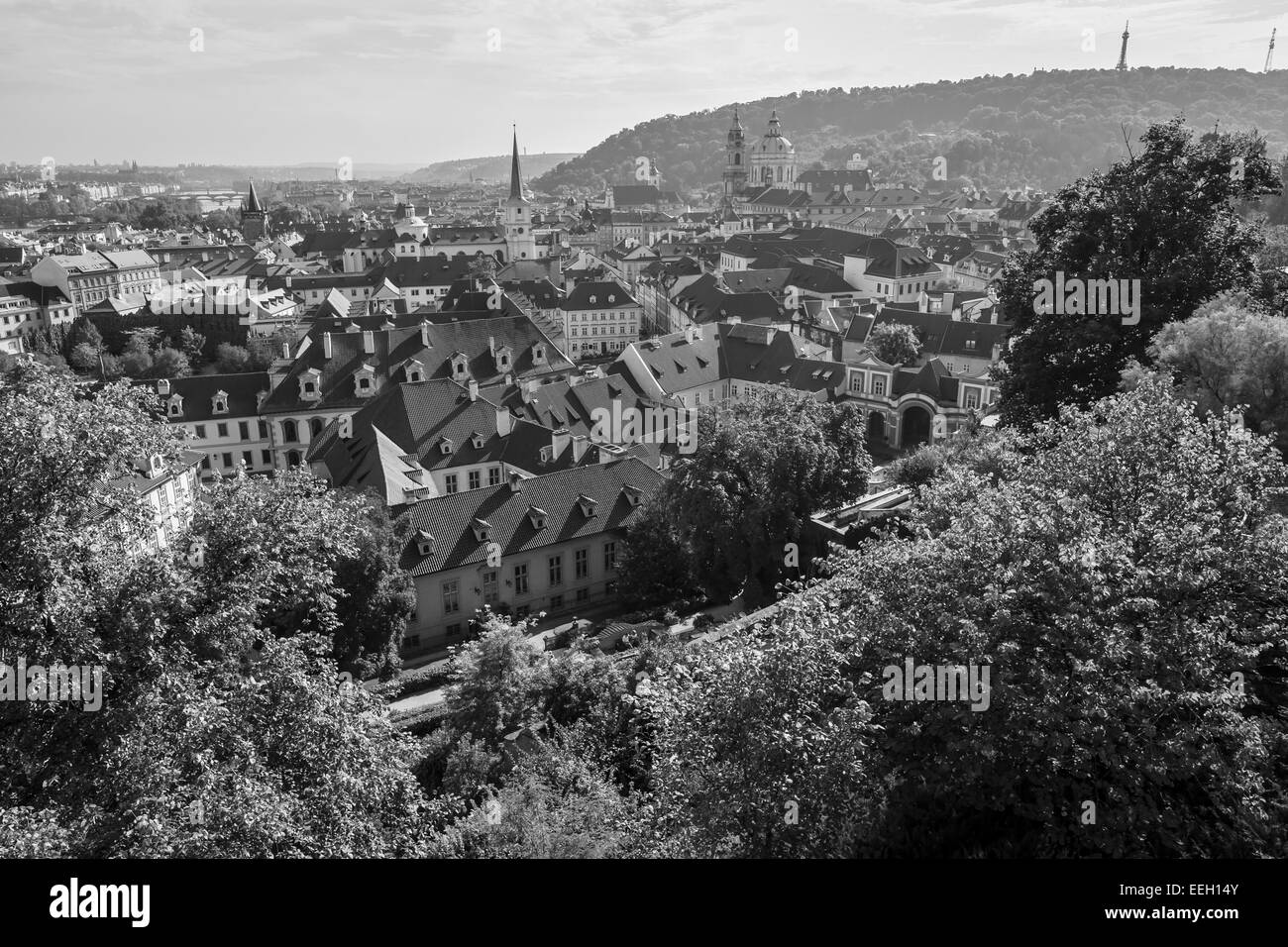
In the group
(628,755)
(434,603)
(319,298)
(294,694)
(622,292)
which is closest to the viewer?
(294,694)

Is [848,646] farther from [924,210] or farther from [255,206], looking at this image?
[255,206]

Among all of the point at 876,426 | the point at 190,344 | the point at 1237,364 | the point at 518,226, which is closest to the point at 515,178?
the point at 518,226

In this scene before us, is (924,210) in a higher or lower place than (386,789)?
higher

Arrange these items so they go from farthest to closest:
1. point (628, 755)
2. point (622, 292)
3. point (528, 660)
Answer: point (622, 292) → point (528, 660) → point (628, 755)

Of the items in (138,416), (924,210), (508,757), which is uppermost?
(924,210)

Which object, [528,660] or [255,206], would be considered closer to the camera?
[528,660]

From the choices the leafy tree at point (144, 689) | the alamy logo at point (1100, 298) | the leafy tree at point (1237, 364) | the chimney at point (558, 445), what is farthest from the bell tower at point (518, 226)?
the leafy tree at point (144, 689)

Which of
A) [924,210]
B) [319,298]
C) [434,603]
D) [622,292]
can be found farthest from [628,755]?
[924,210]
